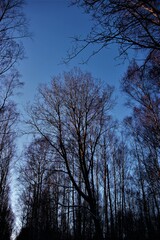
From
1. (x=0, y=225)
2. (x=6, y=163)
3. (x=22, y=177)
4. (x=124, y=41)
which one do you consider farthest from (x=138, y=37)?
A: (x=0, y=225)

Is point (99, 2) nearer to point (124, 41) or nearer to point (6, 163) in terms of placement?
point (124, 41)

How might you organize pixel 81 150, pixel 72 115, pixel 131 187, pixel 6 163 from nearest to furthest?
pixel 81 150 → pixel 72 115 → pixel 6 163 → pixel 131 187

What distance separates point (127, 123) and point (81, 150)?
6.52m

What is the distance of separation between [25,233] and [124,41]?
89.7 feet

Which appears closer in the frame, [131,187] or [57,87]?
[57,87]

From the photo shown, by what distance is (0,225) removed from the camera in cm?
2052

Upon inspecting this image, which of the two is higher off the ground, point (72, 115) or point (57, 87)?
point (57, 87)

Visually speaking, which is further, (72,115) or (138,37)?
(72,115)

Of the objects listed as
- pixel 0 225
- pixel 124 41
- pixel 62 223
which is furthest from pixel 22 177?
pixel 124 41

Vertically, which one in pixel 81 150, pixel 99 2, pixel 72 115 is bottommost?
pixel 81 150

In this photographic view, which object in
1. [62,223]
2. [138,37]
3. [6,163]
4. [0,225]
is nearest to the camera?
[138,37]

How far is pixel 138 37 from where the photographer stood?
12.6 feet

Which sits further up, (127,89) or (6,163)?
(127,89)

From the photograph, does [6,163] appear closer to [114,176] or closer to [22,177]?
[22,177]
